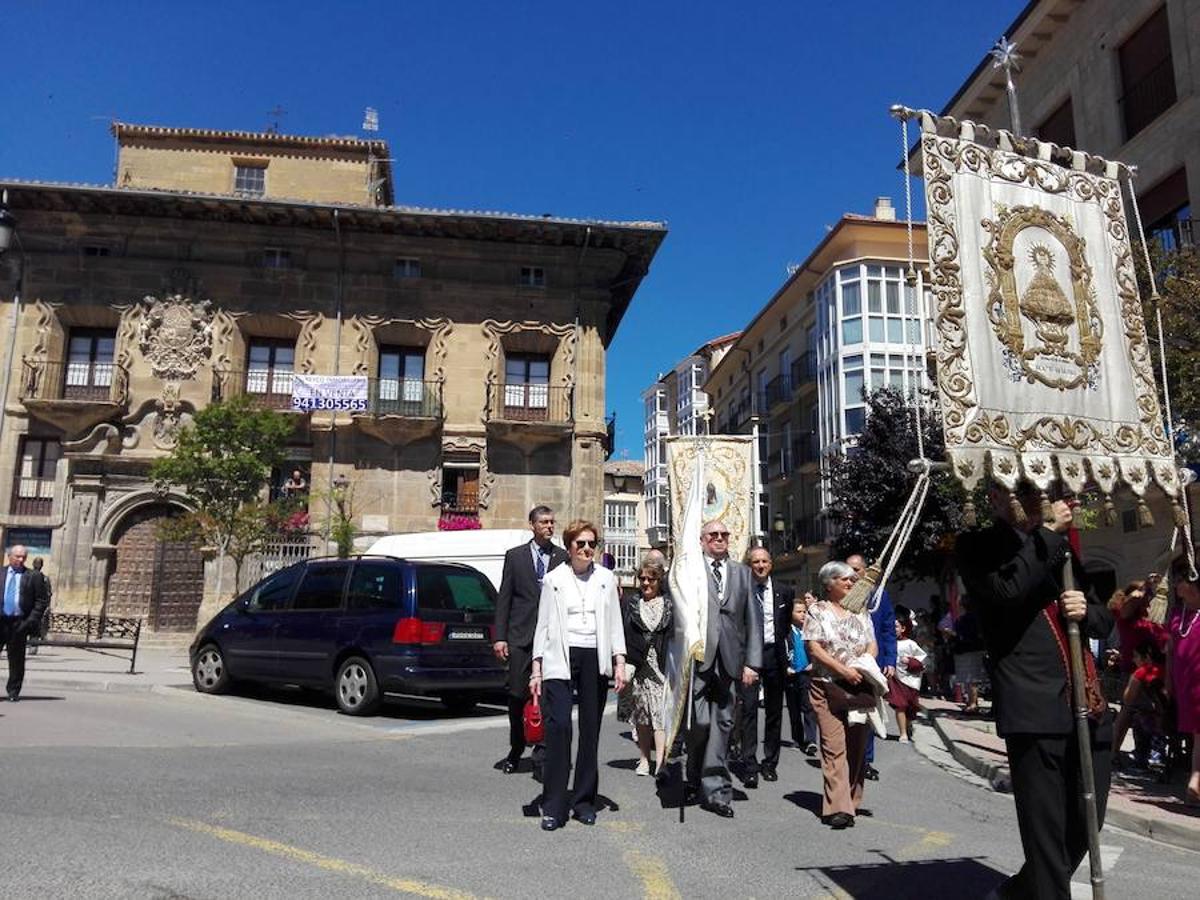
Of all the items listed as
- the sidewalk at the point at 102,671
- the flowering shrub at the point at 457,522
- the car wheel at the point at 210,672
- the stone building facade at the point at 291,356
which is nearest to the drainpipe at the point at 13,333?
the stone building facade at the point at 291,356

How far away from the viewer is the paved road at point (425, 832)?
4.18 meters

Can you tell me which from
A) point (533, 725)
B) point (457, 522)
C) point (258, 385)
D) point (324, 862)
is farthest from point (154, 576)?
point (324, 862)

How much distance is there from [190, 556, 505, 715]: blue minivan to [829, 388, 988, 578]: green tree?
14.7m

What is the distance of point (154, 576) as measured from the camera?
2388 centimetres

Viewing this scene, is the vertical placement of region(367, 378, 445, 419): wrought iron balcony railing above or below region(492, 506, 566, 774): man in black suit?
above

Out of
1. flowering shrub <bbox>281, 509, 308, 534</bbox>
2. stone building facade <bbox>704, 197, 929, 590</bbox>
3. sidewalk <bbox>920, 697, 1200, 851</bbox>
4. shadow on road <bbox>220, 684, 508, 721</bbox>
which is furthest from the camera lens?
stone building facade <bbox>704, 197, 929, 590</bbox>

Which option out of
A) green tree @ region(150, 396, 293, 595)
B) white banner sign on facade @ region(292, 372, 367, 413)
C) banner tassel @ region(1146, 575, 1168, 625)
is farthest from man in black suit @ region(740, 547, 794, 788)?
white banner sign on facade @ region(292, 372, 367, 413)

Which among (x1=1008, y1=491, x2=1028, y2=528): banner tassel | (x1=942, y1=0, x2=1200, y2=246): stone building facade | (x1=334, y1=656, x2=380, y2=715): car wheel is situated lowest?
(x1=334, y1=656, x2=380, y2=715): car wheel

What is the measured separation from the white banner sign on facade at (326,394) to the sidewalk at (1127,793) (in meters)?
17.5

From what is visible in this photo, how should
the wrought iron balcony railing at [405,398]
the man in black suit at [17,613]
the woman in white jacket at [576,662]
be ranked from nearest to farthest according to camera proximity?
the woman in white jacket at [576,662] < the man in black suit at [17,613] < the wrought iron balcony railing at [405,398]

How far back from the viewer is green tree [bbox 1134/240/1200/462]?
9.30m

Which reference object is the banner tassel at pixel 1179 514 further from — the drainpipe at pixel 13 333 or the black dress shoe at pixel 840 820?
the drainpipe at pixel 13 333

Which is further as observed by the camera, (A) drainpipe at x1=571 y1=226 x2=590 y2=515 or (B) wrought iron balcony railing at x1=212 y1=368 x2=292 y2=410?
(A) drainpipe at x1=571 y1=226 x2=590 y2=515

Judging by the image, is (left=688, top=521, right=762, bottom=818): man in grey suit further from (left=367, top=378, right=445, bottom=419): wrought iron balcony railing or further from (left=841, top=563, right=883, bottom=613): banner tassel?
(left=367, top=378, right=445, bottom=419): wrought iron balcony railing
